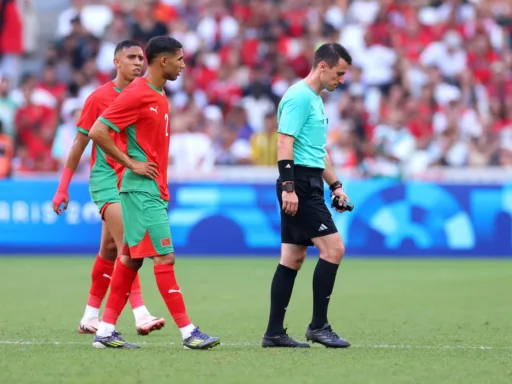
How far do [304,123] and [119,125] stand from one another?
1382 millimetres

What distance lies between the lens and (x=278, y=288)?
335 inches

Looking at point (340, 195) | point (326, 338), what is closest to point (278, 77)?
point (340, 195)

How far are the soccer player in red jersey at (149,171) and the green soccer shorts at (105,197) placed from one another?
140 centimetres

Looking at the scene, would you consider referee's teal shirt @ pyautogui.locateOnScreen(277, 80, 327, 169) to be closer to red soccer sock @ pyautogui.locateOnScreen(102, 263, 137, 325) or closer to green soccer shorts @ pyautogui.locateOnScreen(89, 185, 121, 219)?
red soccer sock @ pyautogui.locateOnScreen(102, 263, 137, 325)

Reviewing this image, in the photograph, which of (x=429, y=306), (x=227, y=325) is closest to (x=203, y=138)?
(x=429, y=306)

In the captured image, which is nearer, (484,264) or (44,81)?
(484,264)

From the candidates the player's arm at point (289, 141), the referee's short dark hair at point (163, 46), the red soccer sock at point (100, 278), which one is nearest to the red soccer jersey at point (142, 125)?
the referee's short dark hair at point (163, 46)

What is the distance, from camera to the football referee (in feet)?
27.3

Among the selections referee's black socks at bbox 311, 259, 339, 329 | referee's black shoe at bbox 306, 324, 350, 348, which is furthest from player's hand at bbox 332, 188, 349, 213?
referee's black shoe at bbox 306, 324, 350, 348

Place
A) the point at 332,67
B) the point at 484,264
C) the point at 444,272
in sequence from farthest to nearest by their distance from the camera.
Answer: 1. the point at 484,264
2. the point at 444,272
3. the point at 332,67

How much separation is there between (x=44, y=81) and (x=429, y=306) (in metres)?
13.4

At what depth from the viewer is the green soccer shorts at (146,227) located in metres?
8.06

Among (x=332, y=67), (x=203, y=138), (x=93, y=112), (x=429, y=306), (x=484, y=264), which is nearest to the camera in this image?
(x=332, y=67)

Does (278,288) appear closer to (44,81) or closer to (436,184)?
(436,184)
